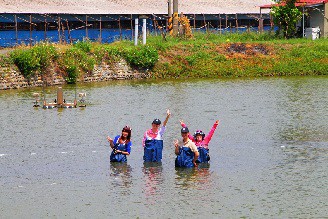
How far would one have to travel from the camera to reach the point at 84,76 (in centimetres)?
5159

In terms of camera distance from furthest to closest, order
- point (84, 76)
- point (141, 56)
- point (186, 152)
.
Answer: point (141, 56) → point (84, 76) → point (186, 152)

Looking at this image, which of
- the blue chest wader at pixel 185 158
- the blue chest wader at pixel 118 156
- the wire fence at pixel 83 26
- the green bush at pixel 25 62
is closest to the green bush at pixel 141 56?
the wire fence at pixel 83 26

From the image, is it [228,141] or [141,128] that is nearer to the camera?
[228,141]

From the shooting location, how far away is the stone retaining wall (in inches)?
1865

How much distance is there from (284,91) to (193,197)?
83.0 ft

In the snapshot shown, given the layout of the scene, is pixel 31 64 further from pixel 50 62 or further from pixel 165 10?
pixel 165 10

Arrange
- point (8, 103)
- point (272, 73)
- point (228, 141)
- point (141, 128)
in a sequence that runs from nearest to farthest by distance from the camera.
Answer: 1. point (228, 141)
2. point (141, 128)
3. point (8, 103)
4. point (272, 73)

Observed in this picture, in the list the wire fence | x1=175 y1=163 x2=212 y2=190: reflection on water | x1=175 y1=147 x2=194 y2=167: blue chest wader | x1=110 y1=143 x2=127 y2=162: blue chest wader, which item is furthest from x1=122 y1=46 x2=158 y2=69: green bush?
x1=175 y1=147 x2=194 y2=167: blue chest wader

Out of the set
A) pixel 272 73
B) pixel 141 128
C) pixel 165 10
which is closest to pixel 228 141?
pixel 141 128

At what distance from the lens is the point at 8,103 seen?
3994 cm

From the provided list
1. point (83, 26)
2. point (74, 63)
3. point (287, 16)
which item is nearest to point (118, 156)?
point (74, 63)

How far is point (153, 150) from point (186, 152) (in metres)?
1.36

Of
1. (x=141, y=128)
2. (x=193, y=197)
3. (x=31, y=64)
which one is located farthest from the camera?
(x=31, y=64)

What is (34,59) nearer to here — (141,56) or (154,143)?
(141,56)
